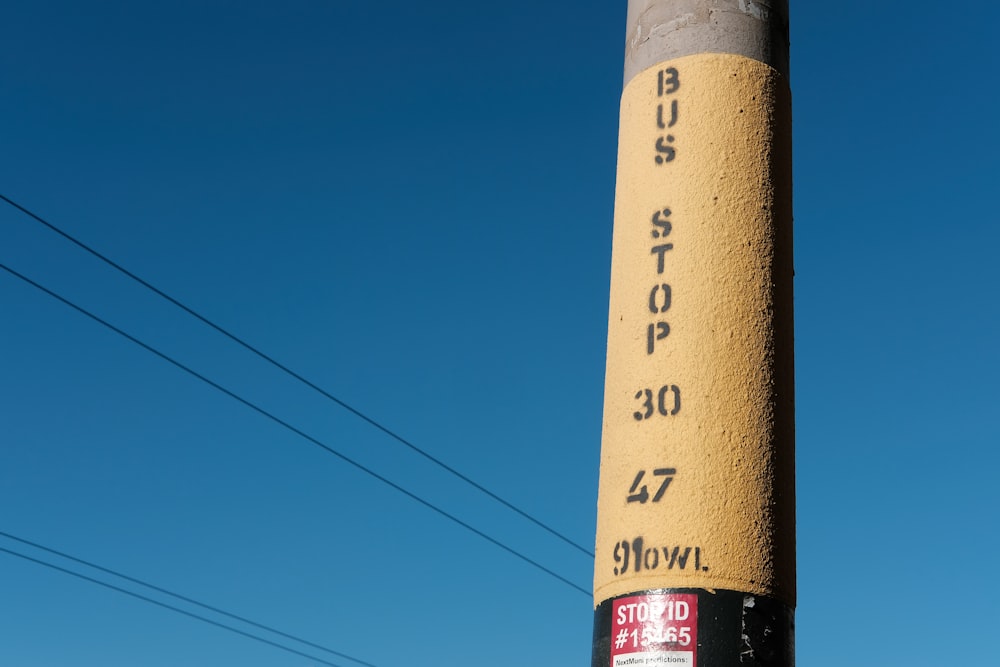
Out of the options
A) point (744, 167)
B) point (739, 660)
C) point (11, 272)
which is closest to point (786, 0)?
point (744, 167)

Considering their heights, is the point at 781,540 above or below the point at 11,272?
below

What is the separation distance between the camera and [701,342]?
4.79 m

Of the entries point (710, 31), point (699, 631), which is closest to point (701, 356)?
point (699, 631)

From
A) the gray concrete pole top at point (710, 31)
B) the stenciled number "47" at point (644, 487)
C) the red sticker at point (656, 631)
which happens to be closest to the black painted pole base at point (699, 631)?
the red sticker at point (656, 631)

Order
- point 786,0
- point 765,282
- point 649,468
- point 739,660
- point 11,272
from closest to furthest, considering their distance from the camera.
Result: point 739,660 → point 649,468 → point 765,282 → point 786,0 → point 11,272

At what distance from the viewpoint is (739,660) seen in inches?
171

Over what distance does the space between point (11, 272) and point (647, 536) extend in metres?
13.0

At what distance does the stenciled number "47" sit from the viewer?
4.62 meters

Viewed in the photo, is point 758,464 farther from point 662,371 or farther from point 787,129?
point 787,129

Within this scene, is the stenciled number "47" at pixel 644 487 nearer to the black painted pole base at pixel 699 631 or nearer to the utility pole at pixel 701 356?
the utility pole at pixel 701 356

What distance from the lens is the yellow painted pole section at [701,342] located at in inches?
179

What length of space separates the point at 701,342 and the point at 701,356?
0.06 metres

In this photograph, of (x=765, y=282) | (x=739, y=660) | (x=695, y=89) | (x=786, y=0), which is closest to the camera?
(x=739, y=660)

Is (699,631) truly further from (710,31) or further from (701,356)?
(710,31)
